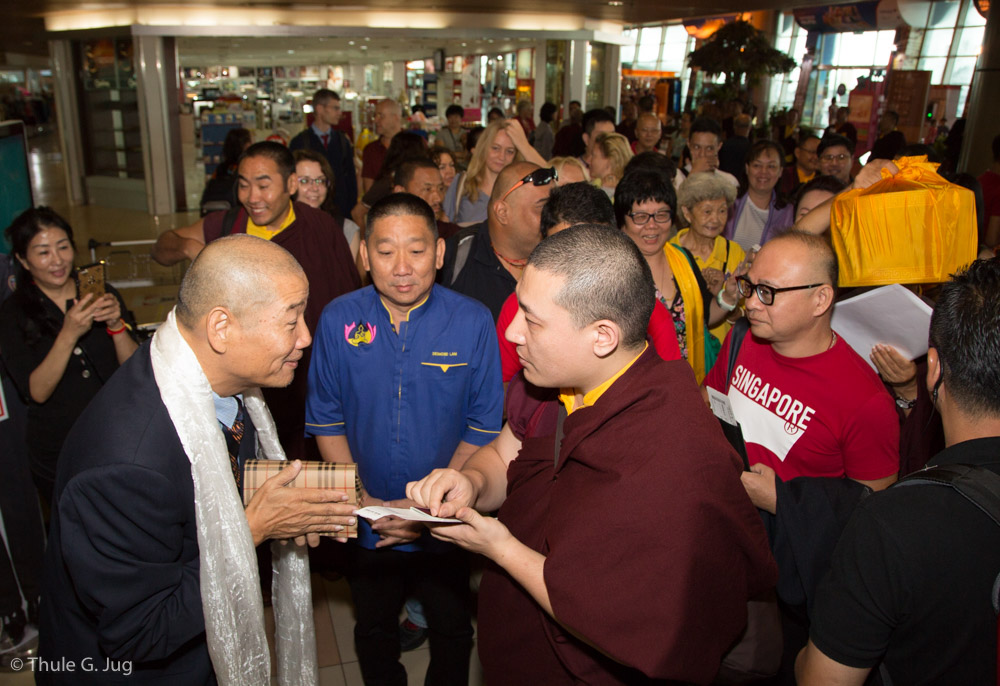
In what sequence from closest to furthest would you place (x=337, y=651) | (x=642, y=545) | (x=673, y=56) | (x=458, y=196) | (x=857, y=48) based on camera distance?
(x=642, y=545)
(x=337, y=651)
(x=458, y=196)
(x=857, y=48)
(x=673, y=56)

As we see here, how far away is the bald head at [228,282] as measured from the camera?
1686 millimetres

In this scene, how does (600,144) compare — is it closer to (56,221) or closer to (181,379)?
(56,221)

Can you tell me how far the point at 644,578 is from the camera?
1.36m

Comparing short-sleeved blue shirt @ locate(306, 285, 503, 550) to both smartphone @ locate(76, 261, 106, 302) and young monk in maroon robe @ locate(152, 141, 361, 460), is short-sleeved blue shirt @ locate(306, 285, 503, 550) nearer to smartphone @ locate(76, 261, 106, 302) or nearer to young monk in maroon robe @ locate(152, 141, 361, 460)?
young monk in maroon robe @ locate(152, 141, 361, 460)

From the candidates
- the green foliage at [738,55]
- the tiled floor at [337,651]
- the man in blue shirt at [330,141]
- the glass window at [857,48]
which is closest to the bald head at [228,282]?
the tiled floor at [337,651]

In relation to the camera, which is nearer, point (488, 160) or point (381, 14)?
point (488, 160)

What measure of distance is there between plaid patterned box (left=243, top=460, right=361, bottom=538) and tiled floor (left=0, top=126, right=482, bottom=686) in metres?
1.30

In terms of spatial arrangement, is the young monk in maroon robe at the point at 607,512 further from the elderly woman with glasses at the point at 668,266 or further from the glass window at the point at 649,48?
the glass window at the point at 649,48

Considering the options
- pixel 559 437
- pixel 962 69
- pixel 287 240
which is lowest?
pixel 559 437

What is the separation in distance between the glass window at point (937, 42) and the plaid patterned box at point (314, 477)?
63.2 ft

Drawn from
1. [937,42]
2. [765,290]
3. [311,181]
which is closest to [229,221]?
[311,181]

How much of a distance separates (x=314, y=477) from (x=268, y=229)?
207 centimetres

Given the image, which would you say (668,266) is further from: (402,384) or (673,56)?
(673,56)

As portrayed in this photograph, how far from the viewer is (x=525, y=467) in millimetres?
1859
